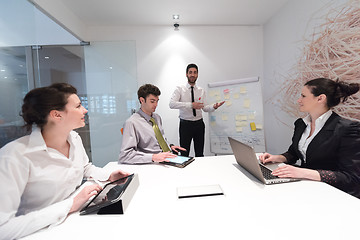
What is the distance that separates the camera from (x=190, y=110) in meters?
3.09

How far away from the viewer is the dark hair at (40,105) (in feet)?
2.84

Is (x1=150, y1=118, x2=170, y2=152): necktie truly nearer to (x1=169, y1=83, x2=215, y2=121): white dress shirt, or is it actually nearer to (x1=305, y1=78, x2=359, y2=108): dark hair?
(x1=169, y1=83, x2=215, y2=121): white dress shirt

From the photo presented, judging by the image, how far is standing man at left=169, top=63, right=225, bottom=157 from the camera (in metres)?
3.03

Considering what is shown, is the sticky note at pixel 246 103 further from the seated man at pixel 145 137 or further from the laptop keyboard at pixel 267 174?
the laptop keyboard at pixel 267 174

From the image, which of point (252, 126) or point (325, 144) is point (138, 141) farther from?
point (252, 126)

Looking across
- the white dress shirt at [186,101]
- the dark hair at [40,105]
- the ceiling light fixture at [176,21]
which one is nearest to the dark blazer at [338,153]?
the dark hair at [40,105]

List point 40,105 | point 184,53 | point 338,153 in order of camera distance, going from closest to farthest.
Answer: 1. point 40,105
2. point 338,153
3. point 184,53

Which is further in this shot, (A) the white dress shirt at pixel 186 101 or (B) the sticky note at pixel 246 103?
(B) the sticky note at pixel 246 103

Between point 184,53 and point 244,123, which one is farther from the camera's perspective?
point 184,53

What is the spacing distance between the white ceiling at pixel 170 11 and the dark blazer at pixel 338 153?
7.99ft

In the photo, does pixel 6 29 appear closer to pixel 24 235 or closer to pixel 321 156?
pixel 24 235

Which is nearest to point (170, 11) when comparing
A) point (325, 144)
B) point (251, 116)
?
point (251, 116)

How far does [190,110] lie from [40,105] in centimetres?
237

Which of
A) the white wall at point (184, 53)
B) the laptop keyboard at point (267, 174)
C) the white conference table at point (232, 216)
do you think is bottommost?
the white conference table at point (232, 216)
